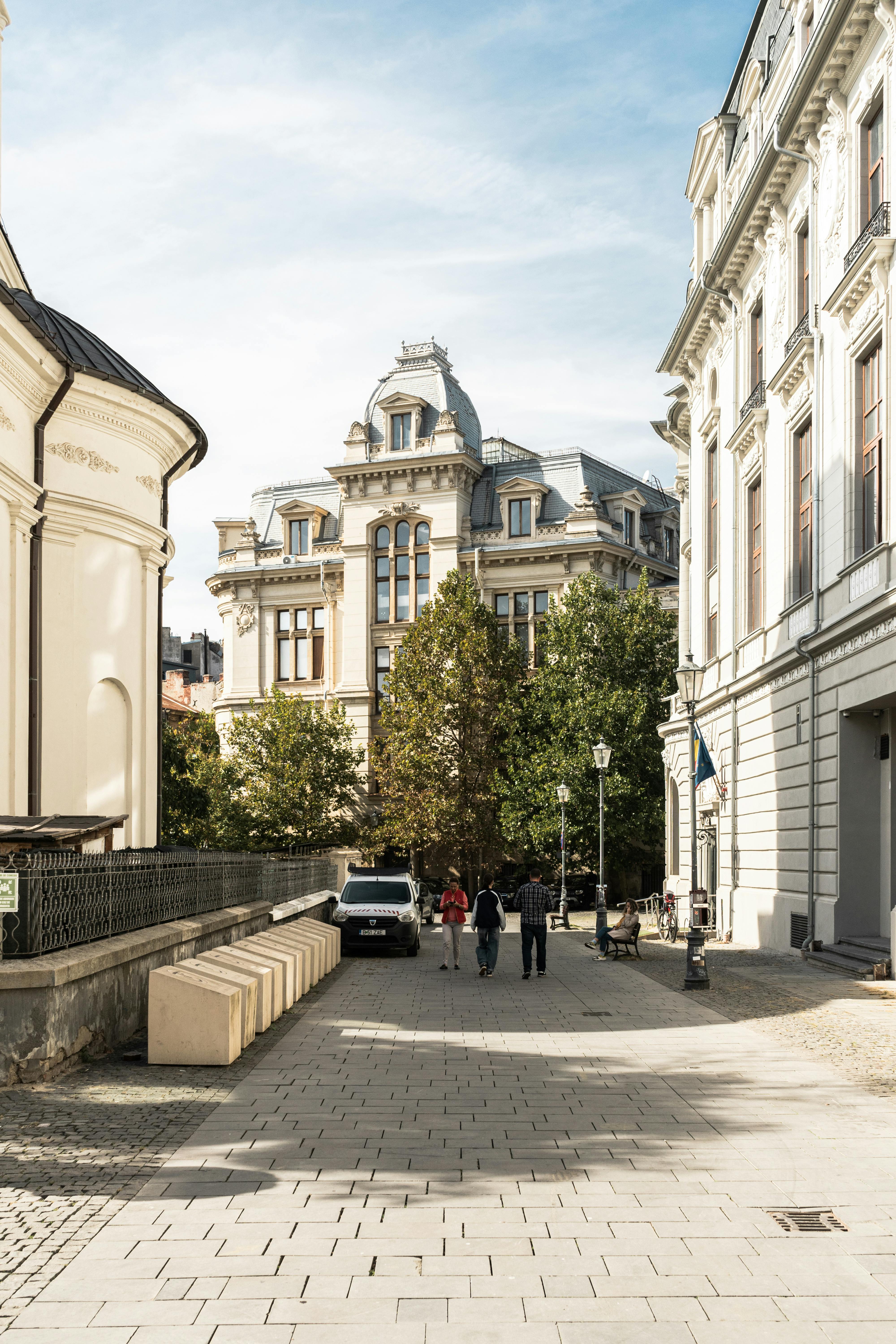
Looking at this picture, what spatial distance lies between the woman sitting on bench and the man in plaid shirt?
3.95m

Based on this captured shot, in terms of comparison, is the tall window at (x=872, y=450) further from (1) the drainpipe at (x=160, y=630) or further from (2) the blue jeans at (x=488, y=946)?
(1) the drainpipe at (x=160, y=630)

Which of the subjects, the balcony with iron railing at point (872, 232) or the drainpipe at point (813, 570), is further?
the drainpipe at point (813, 570)

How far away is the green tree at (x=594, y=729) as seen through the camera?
4778 centimetres

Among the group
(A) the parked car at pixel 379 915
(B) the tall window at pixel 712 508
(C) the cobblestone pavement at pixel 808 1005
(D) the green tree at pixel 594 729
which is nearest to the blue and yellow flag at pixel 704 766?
(C) the cobblestone pavement at pixel 808 1005

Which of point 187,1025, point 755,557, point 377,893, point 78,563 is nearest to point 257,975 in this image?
point 187,1025

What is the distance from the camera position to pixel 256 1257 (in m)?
5.87

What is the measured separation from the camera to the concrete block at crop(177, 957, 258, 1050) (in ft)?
38.9

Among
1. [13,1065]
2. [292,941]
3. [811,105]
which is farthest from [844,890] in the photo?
[13,1065]

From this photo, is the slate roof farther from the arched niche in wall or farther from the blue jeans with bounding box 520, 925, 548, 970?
the blue jeans with bounding box 520, 925, 548, 970

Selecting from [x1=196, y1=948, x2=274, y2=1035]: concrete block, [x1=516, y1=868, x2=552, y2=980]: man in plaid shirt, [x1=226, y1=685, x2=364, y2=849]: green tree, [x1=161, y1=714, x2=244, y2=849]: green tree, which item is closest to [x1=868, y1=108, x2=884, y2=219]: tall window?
[x1=516, y1=868, x2=552, y2=980]: man in plaid shirt

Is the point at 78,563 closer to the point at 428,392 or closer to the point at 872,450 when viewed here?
the point at 872,450

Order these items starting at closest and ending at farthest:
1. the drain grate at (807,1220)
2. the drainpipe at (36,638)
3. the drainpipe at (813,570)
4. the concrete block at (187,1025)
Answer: the drain grate at (807,1220), the concrete block at (187,1025), the drainpipe at (36,638), the drainpipe at (813,570)

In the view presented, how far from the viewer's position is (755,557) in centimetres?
3012

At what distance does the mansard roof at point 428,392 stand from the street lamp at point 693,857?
125ft
